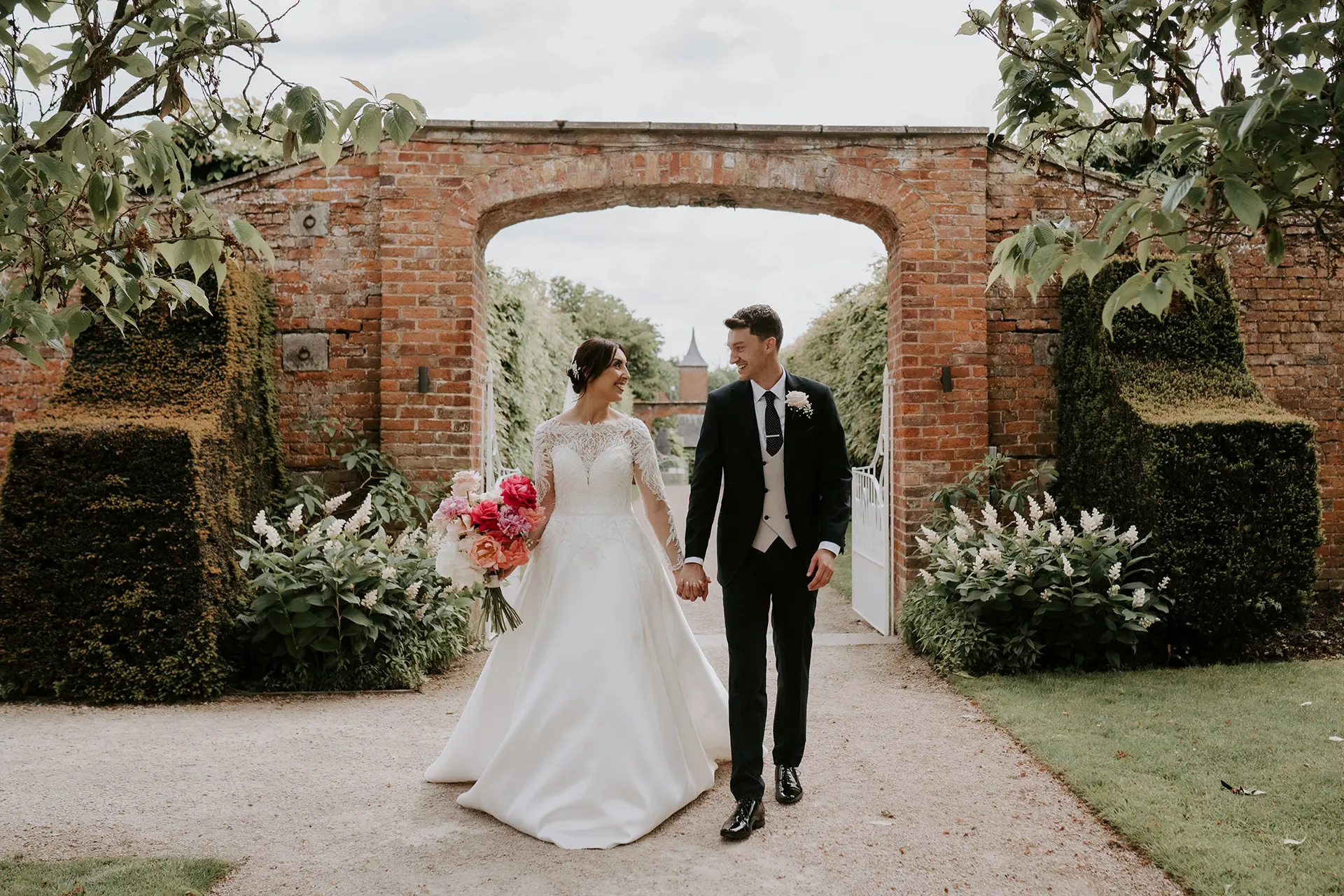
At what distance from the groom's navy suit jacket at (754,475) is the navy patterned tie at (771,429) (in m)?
0.03

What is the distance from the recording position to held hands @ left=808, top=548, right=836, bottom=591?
11.9 feet

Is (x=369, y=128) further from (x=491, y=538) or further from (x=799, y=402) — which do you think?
(x=491, y=538)

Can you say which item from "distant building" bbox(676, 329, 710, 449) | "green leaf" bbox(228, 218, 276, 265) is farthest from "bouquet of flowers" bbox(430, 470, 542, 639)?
"distant building" bbox(676, 329, 710, 449)

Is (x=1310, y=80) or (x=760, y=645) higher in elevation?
(x=1310, y=80)

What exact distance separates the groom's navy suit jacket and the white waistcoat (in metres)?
0.02

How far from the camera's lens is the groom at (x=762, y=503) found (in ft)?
12.2

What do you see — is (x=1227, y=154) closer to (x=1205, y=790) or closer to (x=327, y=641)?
(x=1205, y=790)

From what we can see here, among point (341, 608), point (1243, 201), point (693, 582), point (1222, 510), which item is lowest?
point (341, 608)

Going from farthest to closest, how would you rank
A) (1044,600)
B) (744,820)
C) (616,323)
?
(616,323)
(1044,600)
(744,820)

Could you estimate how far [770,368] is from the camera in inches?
151

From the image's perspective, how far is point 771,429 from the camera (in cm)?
381

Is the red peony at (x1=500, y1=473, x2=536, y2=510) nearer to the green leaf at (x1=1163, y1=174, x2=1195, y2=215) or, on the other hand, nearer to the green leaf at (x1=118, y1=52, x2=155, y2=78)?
the green leaf at (x1=118, y1=52, x2=155, y2=78)

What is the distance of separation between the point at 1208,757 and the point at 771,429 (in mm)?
2559

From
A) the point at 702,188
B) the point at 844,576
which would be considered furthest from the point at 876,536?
the point at 844,576
